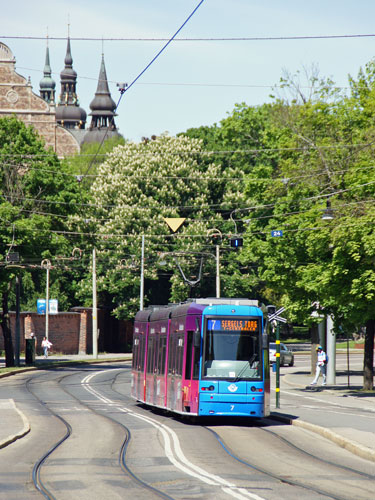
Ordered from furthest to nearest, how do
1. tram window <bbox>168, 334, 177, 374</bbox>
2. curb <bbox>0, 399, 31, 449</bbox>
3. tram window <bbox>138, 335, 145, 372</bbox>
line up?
1. tram window <bbox>138, 335, 145, 372</bbox>
2. tram window <bbox>168, 334, 177, 374</bbox>
3. curb <bbox>0, 399, 31, 449</bbox>

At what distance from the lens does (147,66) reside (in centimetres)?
2406

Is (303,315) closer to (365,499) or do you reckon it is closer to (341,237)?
(341,237)

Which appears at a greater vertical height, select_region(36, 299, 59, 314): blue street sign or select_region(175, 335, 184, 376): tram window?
select_region(36, 299, 59, 314): blue street sign

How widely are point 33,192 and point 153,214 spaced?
19.4 metres

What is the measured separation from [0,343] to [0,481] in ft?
183

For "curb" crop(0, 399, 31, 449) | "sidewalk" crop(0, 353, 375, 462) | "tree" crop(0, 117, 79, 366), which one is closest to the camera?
"sidewalk" crop(0, 353, 375, 462)

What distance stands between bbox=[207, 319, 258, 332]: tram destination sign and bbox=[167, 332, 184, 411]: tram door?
3.65 feet

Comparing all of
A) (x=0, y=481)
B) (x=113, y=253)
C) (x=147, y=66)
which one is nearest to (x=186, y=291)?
(x=113, y=253)

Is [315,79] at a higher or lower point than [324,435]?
higher

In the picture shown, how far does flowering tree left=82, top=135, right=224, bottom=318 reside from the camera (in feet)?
219

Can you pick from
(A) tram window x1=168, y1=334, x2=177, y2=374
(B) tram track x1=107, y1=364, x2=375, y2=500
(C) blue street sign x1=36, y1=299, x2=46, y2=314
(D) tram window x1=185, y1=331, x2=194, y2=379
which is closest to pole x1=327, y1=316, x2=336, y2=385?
(A) tram window x1=168, y1=334, x2=177, y2=374

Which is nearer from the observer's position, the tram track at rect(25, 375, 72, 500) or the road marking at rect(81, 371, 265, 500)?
the road marking at rect(81, 371, 265, 500)

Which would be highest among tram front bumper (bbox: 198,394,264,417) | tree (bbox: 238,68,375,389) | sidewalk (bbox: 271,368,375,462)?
tree (bbox: 238,68,375,389)

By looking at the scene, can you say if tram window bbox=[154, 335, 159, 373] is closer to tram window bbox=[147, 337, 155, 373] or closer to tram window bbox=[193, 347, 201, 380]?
tram window bbox=[147, 337, 155, 373]
